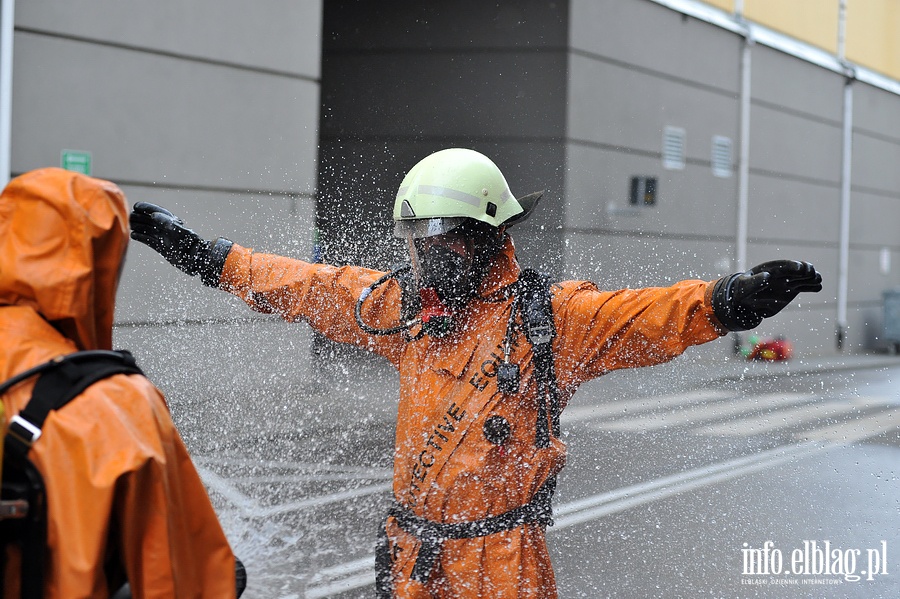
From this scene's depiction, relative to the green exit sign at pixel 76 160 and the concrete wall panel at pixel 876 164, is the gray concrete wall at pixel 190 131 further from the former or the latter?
the concrete wall panel at pixel 876 164

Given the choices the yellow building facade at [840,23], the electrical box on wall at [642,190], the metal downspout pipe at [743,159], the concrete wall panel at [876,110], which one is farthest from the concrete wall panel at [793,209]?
the electrical box on wall at [642,190]

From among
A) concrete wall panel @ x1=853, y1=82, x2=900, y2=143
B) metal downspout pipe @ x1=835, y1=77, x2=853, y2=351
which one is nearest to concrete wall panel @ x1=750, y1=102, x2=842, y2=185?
metal downspout pipe @ x1=835, y1=77, x2=853, y2=351

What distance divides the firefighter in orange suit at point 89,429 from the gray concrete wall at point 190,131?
6166mm

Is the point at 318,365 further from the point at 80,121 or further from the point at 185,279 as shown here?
the point at 80,121

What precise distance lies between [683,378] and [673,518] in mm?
6488

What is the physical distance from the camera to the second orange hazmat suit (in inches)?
98.2

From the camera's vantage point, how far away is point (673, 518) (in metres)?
6.40

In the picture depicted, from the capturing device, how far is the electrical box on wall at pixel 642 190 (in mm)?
14556

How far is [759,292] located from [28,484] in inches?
65.2

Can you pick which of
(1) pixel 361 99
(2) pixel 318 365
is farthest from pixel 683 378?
(1) pixel 361 99

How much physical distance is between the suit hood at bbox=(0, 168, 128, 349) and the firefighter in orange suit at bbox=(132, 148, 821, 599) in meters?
1.07

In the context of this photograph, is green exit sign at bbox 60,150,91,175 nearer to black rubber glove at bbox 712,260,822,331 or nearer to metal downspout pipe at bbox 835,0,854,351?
black rubber glove at bbox 712,260,822,331

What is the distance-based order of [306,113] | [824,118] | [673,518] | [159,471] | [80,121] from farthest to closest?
[824,118] → [306,113] → [80,121] → [673,518] → [159,471]

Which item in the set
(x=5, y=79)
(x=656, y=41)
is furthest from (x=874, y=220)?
(x=5, y=79)
